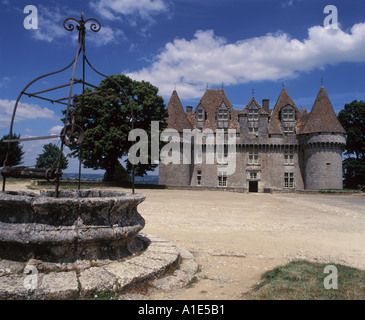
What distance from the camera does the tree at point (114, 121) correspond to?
27141 mm

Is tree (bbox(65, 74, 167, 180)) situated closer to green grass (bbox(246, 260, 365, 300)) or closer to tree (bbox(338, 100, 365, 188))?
green grass (bbox(246, 260, 365, 300))

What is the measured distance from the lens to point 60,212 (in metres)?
4.11

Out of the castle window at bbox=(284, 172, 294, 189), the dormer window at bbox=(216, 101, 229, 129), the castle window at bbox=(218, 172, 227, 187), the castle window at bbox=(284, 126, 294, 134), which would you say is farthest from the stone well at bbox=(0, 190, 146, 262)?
the castle window at bbox=(284, 126, 294, 134)

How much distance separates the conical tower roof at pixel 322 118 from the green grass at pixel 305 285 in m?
32.9

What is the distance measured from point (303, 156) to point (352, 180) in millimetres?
10584

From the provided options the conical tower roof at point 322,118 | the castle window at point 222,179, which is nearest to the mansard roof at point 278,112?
the conical tower roof at point 322,118

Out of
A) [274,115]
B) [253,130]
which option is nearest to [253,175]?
[253,130]

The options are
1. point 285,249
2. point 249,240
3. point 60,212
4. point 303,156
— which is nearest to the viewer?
point 60,212

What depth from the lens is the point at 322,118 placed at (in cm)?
3447

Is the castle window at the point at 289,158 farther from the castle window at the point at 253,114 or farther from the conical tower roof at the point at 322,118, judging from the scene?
the castle window at the point at 253,114

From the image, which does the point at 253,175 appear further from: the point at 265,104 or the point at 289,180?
the point at 265,104

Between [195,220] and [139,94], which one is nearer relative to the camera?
[195,220]

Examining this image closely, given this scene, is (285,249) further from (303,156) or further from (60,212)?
(303,156)
